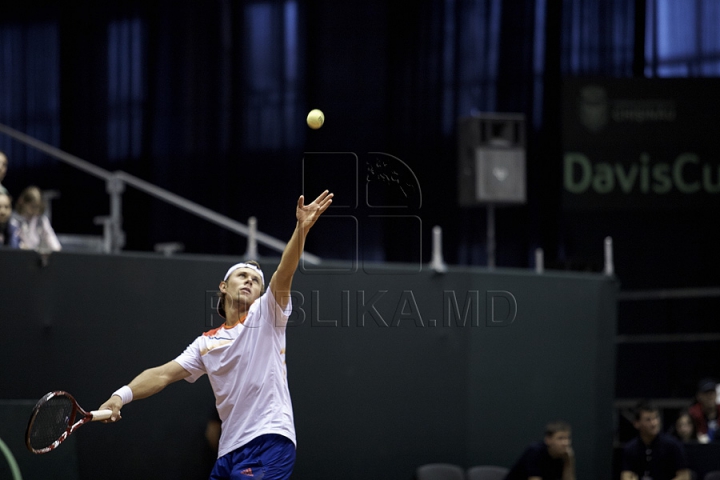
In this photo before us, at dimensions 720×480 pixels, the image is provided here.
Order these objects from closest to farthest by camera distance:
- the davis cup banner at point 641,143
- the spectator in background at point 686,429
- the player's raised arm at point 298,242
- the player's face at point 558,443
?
the player's raised arm at point 298,242
the player's face at point 558,443
the spectator in background at point 686,429
the davis cup banner at point 641,143

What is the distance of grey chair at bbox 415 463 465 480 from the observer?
7.41m

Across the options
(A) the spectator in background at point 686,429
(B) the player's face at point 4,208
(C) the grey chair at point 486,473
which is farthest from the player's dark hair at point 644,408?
(B) the player's face at point 4,208

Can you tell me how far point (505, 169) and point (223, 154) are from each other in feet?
16.2

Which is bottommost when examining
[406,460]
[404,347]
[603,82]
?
[406,460]

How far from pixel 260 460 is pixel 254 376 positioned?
1.24 feet

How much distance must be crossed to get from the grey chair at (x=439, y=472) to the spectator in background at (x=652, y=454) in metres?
1.27

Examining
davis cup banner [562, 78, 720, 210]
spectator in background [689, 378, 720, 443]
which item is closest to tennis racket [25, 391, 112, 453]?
spectator in background [689, 378, 720, 443]

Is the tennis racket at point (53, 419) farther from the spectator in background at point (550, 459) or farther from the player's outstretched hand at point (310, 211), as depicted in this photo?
the spectator in background at point (550, 459)

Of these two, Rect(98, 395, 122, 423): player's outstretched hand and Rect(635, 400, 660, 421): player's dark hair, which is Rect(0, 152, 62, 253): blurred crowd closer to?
Rect(98, 395, 122, 423): player's outstretched hand

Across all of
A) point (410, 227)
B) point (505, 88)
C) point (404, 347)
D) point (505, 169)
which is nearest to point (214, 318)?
point (404, 347)

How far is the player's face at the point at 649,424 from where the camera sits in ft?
23.7

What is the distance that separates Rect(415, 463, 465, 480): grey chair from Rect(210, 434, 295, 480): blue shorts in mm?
3275

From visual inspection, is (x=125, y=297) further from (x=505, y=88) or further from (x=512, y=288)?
(x=505, y=88)

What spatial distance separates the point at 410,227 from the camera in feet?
39.3
